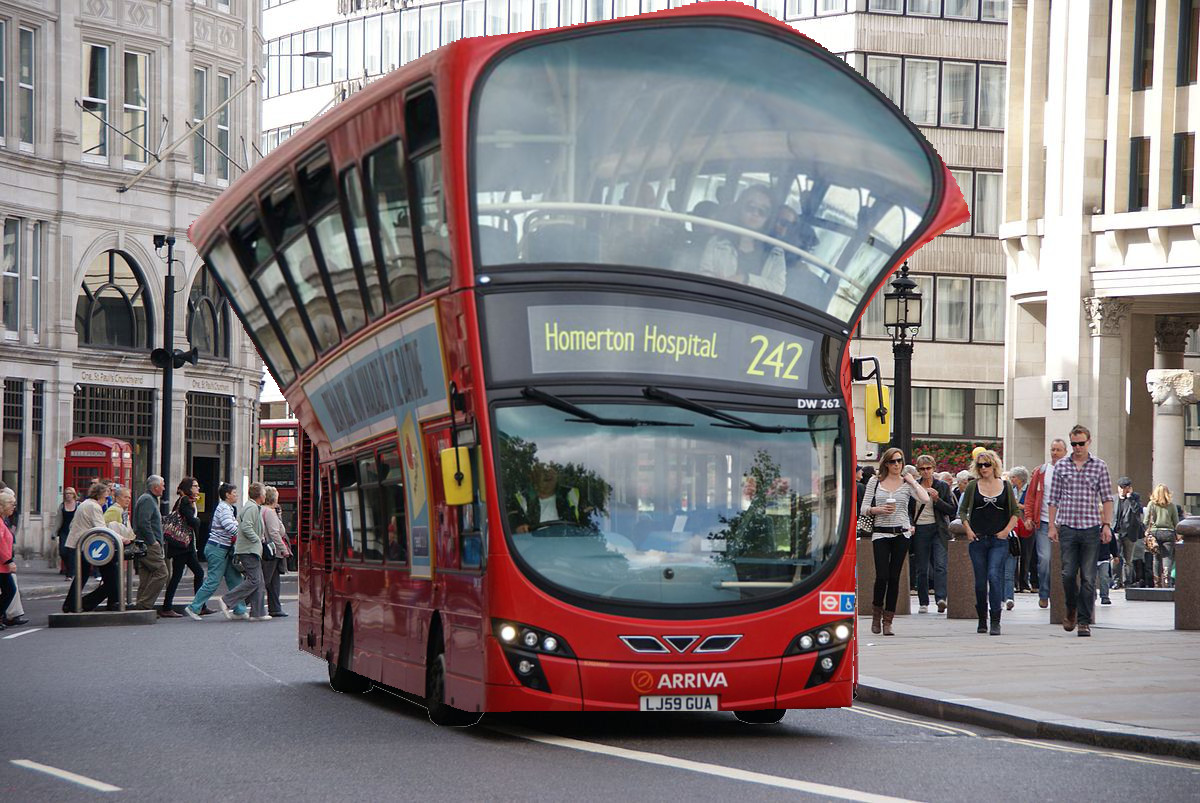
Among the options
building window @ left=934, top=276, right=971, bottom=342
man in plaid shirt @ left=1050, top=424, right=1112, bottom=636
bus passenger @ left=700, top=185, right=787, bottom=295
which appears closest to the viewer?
bus passenger @ left=700, top=185, right=787, bottom=295

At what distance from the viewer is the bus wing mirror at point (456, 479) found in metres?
11.5

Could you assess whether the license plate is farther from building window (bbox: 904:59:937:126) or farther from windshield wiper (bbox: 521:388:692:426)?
building window (bbox: 904:59:937:126)

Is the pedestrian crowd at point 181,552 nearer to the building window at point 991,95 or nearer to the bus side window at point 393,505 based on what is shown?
the bus side window at point 393,505

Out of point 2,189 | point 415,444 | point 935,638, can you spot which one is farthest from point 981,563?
point 2,189

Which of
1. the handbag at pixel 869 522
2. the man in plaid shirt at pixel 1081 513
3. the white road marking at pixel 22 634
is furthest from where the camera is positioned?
the white road marking at pixel 22 634

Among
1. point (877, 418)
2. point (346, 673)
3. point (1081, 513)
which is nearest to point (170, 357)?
point (1081, 513)

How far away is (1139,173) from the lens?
143ft

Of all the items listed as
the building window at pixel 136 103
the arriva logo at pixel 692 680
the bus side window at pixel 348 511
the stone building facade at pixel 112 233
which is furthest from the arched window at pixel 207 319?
the arriva logo at pixel 692 680

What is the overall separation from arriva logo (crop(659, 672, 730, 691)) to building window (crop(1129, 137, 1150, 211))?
34.1 m

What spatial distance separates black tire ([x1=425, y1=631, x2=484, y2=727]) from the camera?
12359mm

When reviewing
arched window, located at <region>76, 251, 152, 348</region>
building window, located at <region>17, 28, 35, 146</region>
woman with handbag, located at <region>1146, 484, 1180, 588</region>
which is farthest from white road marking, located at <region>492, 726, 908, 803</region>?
arched window, located at <region>76, 251, 152, 348</region>

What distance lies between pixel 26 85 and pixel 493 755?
38753 millimetres

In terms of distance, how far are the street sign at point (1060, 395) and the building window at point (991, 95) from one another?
77.6 feet

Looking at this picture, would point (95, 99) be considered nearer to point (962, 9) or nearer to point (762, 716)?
point (962, 9)
